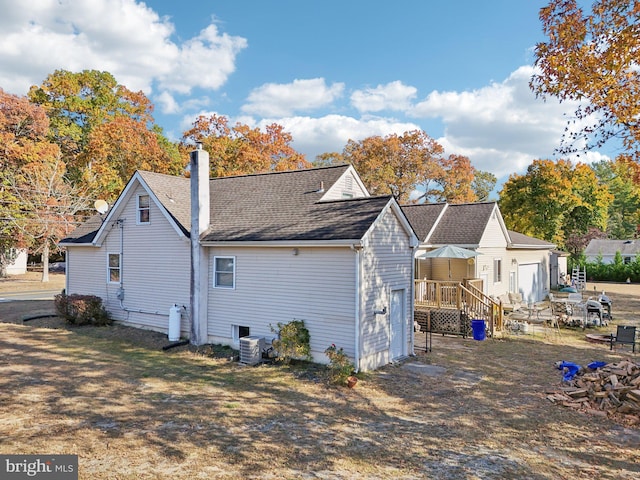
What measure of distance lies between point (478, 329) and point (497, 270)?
886 cm

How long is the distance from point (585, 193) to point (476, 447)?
44.4m

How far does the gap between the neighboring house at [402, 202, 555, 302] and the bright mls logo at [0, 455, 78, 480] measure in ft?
58.0

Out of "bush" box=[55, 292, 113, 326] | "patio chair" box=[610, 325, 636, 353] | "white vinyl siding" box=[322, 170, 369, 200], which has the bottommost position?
"patio chair" box=[610, 325, 636, 353]

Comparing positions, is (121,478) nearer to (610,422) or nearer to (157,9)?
(610,422)

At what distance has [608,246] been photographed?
58469 millimetres

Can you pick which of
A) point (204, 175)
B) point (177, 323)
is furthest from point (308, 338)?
point (204, 175)

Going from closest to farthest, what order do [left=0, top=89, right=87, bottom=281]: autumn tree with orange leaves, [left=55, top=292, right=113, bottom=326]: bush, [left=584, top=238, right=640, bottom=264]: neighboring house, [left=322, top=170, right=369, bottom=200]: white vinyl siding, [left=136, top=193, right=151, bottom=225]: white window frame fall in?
[left=322, top=170, right=369, bottom=200]: white vinyl siding, [left=136, top=193, right=151, bottom=225]: white window frame, [left=55, top=292, right=113, bottom=326]: bush, [left=0, top=89, right=87, bottom=281]: autumn tree with orange leaves, [left=584, top=238, right=640, bottom=264]: neighboring house

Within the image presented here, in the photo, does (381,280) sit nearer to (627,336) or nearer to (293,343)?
(293,343)

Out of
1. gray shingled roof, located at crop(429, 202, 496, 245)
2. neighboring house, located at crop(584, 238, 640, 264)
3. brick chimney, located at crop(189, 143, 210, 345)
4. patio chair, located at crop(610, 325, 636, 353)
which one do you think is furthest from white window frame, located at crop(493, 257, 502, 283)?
neighboring house, located at crop(584, 238, 640, 264)

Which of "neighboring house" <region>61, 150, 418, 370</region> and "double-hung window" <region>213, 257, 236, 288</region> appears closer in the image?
"neighboring house" <region>61, 150, 418, 370</region>

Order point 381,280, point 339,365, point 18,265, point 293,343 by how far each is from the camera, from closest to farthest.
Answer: point 339,365
point 293,343
point 381,280
point 18,265

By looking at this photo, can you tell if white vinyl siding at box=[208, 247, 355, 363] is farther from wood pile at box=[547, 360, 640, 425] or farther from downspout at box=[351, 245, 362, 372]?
wood pile at box=[547, 360, 640, 425]

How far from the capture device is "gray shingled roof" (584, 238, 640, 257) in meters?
57.1

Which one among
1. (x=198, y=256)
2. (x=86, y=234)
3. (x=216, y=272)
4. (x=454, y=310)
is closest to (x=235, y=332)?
(x=216, y=272)
